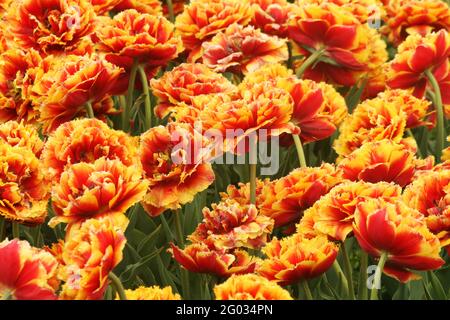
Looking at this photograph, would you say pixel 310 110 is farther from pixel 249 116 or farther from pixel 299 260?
pixel 299 260

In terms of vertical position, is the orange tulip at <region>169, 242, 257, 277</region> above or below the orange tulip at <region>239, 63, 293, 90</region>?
below

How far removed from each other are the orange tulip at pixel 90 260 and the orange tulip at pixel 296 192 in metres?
0.44

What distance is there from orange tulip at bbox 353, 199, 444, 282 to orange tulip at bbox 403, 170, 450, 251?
98 millimetres

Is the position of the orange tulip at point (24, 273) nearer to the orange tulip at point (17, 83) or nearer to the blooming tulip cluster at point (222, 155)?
Answer: the blooming tulip cluster at point (222, 155)

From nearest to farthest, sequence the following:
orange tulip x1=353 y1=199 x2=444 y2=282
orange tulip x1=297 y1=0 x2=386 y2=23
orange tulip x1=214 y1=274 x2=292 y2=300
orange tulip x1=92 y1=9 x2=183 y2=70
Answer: orange tulip x1=214 y1=274 x2=292 y2=300 → orange tulip x1=353 y1=199 x2=444 y2=282 → orange tulip x1=92 y1=9 x2=183 y2=70 → orange tulip x1=297 y1=0 x2=386 y2=23

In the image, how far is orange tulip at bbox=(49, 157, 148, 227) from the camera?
1.45m

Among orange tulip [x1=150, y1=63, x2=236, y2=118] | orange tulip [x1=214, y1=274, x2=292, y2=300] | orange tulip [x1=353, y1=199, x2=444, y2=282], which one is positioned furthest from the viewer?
orange tulip [x1=150, y1=63, x2=236, y2=118]

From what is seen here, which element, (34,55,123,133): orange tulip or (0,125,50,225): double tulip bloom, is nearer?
(0,125,50,225): double tulip bloom

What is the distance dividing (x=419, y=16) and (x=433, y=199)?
113cm

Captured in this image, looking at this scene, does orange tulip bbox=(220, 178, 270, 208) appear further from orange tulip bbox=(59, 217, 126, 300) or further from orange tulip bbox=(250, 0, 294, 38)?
orange tulip bbox=(250, 0, 294, 38)

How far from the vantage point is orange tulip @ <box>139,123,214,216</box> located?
1585mm

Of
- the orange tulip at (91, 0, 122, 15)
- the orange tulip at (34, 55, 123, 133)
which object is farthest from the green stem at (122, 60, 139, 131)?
the orange tulip at (91, 0, 122, 15)

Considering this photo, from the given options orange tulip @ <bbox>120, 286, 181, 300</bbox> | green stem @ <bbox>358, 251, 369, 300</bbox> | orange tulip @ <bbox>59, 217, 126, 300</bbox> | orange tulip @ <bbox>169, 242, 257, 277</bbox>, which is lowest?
green stem @ <bbox>358, 251, 369, 300</bbox>

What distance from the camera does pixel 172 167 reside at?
163 cm
